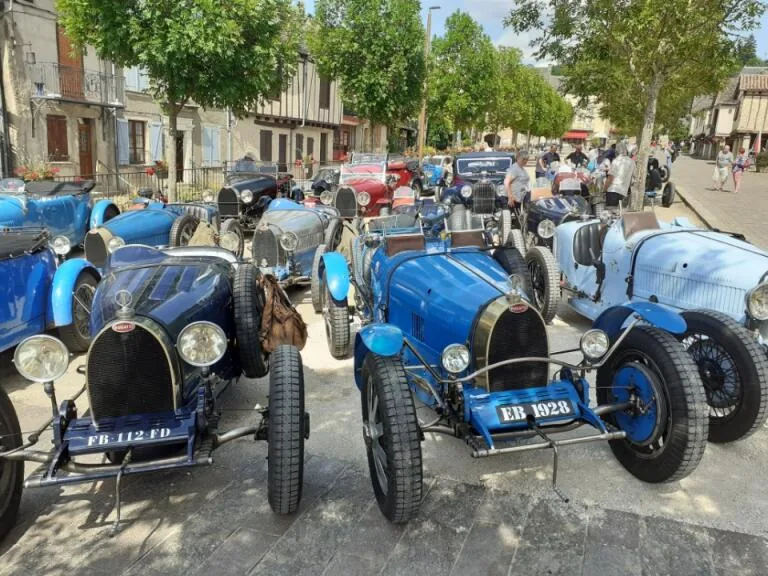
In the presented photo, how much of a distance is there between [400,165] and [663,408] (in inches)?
608

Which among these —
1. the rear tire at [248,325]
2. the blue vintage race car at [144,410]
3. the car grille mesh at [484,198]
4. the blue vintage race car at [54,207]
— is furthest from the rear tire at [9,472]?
the car grille mesh at [484,198]

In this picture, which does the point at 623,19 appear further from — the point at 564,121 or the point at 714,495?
the point at 564,121

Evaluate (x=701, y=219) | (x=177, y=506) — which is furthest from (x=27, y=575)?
(x=701, y=219)

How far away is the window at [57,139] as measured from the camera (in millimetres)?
16781

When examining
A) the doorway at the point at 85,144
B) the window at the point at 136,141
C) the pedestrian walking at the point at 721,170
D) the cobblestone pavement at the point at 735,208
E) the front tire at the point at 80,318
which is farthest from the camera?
the pedestrian walking at the point at 721,170

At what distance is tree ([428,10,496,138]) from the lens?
98.9 ft

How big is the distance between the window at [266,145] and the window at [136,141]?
8.42 meters

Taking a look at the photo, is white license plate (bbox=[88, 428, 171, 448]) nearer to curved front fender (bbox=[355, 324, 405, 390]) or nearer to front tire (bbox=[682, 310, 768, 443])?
curved front fender (bbox=[355, 324, 405, 390])

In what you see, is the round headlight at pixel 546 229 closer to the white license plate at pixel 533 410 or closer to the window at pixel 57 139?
the white license plate at pixel 533 410

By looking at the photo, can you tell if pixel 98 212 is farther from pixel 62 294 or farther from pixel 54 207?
pixel 62 294

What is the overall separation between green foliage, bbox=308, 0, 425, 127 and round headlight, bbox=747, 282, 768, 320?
731 inches

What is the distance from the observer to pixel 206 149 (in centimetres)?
2402

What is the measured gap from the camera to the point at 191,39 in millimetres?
10250

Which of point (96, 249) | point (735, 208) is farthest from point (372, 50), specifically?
point (96, 249)
